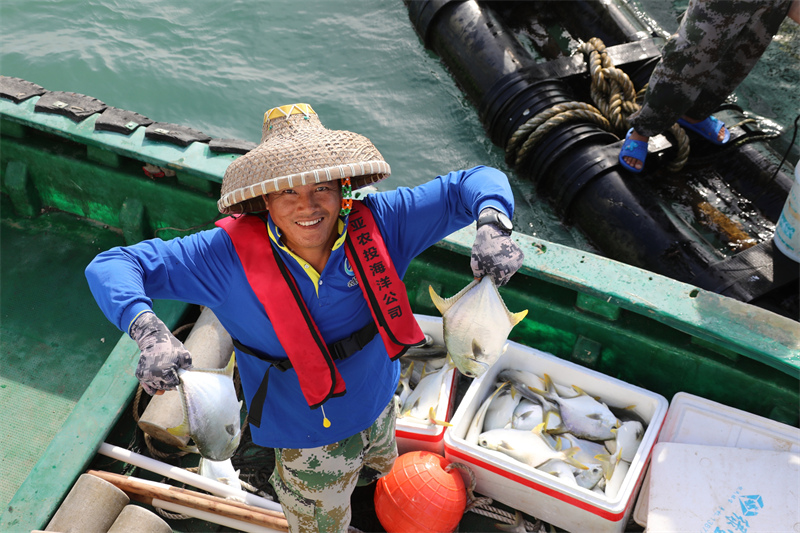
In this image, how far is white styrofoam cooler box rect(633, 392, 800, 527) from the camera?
279 cm

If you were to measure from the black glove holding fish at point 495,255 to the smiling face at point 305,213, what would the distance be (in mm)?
525

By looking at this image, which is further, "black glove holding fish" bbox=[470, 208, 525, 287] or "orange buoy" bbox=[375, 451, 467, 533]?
"orange buoy" bbox=[375, 451, 467, 533]

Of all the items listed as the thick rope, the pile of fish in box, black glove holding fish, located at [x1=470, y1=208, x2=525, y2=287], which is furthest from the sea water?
black glove holding fish, located at [x1=470, y1=208, x2=525, y2=287]

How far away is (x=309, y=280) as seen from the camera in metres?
2.21

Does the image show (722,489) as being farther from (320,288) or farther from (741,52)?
(741,52)

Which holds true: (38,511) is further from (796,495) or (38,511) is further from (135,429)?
(796,495)

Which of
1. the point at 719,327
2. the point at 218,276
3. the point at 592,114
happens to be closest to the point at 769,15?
the point at 592,114

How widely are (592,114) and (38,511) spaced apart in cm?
464

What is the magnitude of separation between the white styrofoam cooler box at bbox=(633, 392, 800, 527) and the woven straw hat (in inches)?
76.1

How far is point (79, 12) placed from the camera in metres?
7.59

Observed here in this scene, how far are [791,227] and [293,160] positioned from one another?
3.29 metres

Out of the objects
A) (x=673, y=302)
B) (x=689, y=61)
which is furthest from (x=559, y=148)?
(x=673, y=302)

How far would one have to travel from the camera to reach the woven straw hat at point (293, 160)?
1992mm

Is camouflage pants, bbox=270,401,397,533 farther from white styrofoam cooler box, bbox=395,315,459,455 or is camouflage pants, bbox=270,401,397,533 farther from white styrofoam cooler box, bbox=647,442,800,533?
white styrofoam cooler box, bbox=647,442,800,533
